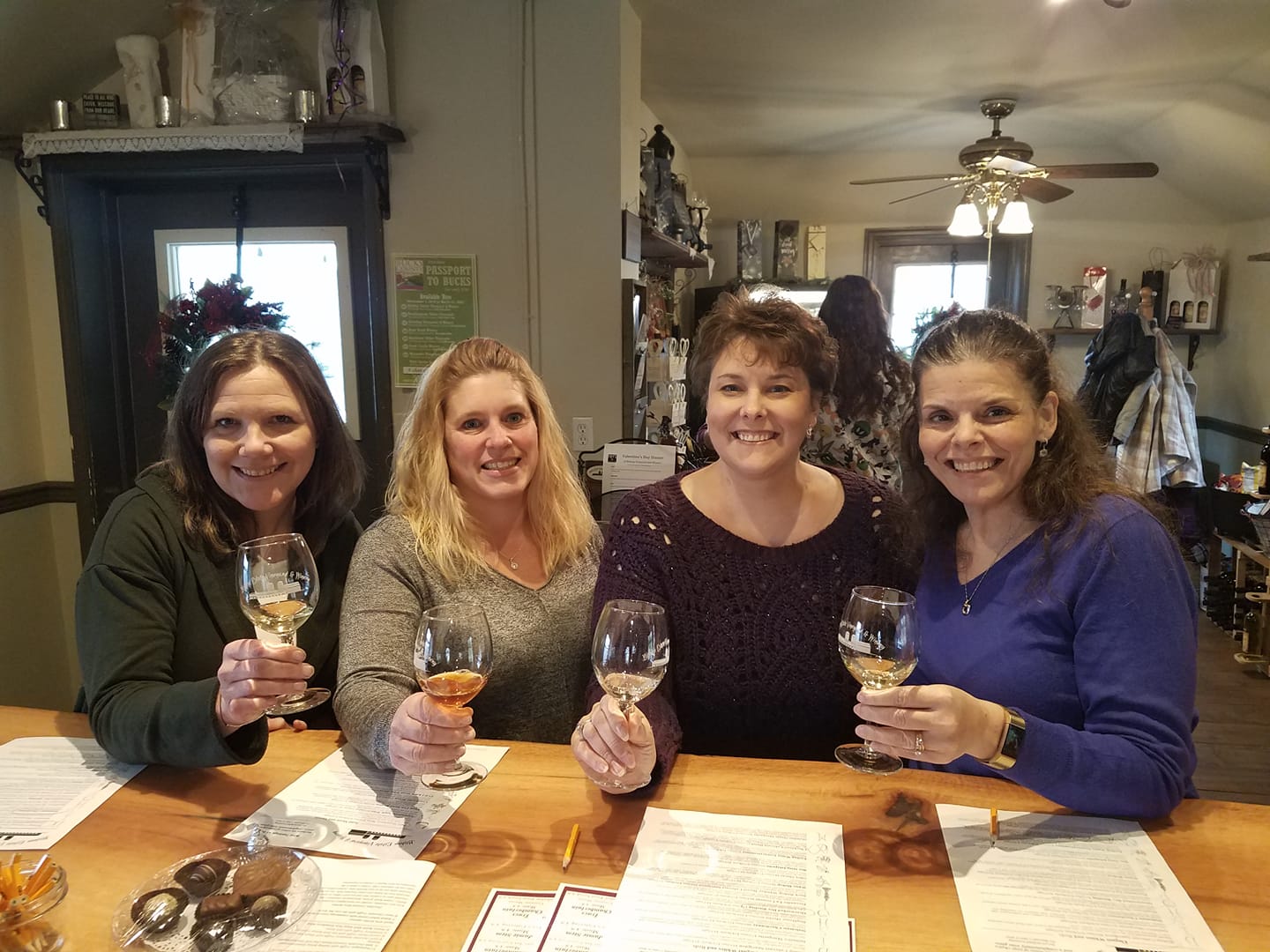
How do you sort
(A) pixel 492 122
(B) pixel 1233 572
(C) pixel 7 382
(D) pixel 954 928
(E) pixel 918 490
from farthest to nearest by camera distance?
(B) pixel 1233 572 < (C) pixel 7 382 < (A) pixel 492 122 < (E) pixel 918 490 < (D) pixel 954 928

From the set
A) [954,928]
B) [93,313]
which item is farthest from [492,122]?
[954,928]

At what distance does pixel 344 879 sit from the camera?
0.99m

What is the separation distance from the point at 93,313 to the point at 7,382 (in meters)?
0.36

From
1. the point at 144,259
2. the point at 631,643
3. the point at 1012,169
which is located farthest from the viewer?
the point at 1012,169

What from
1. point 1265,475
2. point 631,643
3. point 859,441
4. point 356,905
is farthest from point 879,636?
point 1265,475

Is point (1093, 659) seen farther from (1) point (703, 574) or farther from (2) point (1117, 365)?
(2) point (1117, 365)

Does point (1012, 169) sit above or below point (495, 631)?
above

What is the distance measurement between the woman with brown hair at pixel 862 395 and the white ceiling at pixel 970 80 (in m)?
0.98

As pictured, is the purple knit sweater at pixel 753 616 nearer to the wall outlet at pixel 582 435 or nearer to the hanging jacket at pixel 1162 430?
the wall outlet at pixel 582 435

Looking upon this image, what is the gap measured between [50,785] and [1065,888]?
1326mm

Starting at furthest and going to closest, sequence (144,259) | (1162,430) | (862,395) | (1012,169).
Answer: (1162,430)
(1012,169)
(144,259)
(862,395)

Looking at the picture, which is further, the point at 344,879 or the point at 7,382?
the point at 7,382

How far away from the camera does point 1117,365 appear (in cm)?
479

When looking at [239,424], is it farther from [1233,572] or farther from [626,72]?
[1233,572]
